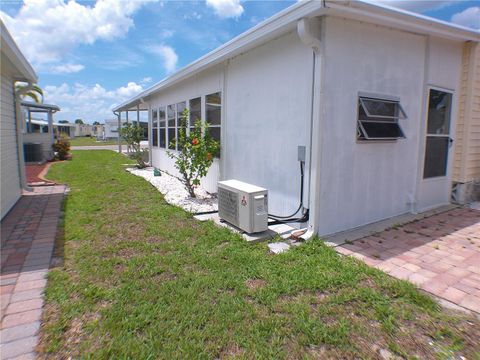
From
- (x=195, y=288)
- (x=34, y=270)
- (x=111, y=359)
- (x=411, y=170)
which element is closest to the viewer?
(x=111, y=359)

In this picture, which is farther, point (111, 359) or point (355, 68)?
point (355, 68)

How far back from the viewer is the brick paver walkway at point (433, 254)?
264 cm

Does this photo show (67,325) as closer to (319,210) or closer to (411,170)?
(319,210)

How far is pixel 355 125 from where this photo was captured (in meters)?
3.87

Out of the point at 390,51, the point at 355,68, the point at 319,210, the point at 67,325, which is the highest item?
the point at 390,51

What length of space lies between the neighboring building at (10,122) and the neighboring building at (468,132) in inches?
288

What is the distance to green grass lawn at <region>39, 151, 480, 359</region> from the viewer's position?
6.31ft

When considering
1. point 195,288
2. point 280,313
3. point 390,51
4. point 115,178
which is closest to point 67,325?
point 195,288

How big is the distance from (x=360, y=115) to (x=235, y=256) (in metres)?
2.49

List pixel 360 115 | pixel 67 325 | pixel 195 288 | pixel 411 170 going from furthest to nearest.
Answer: pixel 411 170, pixel 360 115, pixel 195 288, pixel 67 325

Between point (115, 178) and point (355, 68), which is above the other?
point (355, 68)

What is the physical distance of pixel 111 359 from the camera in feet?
5.92

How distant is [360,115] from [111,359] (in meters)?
3.78

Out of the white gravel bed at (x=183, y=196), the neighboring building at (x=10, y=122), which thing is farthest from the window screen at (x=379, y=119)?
the neighboring building at (x=10, y=122)
